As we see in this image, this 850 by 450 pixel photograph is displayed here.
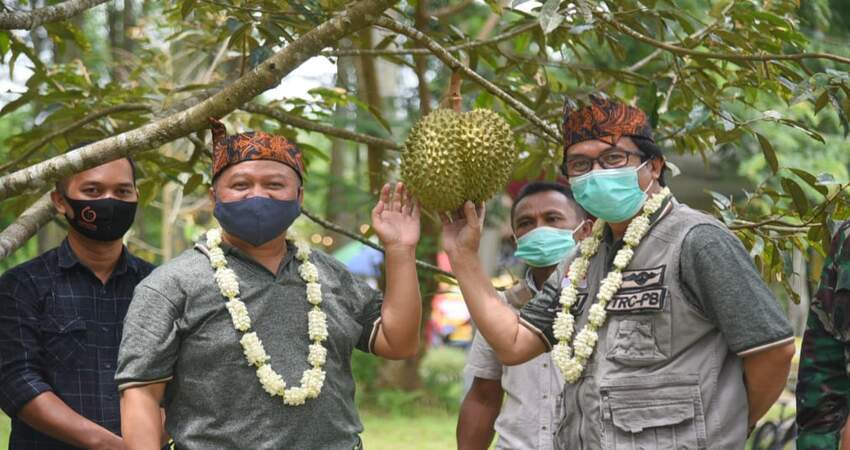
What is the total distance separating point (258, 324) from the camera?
3041 millimetres

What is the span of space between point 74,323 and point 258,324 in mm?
892

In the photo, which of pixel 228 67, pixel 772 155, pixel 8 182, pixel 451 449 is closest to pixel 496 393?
pixel 772 155

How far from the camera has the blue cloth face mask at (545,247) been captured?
3928 mm

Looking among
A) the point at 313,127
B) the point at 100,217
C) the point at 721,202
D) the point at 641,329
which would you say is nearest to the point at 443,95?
the point at 313,127

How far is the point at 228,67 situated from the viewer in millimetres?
7586

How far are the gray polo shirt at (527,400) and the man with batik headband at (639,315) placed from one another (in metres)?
0.59

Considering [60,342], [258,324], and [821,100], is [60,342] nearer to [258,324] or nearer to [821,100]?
[258,324]

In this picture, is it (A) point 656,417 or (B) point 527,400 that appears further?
(B) point 527,400

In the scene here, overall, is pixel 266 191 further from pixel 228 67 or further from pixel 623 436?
pixel 228 67

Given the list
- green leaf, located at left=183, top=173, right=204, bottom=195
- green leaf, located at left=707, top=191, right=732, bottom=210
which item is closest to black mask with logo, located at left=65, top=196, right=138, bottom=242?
green leaf, located at left=183, top=173, right=204, bottom=195

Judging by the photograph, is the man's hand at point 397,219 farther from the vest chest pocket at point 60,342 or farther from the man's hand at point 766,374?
the vest chest pocket at point 60,342

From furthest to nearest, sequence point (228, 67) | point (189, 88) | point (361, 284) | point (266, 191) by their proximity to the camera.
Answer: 1. point (228, 67)
2. point (189, 88)
3. point (361, 284)
4. point (266, 191)

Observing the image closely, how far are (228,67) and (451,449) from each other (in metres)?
3.72

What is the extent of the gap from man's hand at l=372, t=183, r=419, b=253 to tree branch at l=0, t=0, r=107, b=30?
1139mm
